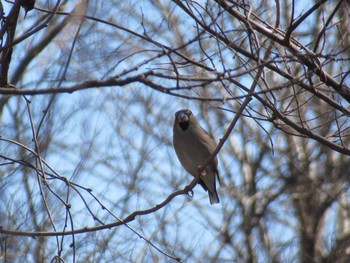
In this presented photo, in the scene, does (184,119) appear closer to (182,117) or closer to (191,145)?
(182,117)

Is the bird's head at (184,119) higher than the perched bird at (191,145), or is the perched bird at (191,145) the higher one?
the bird's head at (184,119)

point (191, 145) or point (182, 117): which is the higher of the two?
point (182, 117)

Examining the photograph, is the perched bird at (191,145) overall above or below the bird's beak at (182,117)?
below

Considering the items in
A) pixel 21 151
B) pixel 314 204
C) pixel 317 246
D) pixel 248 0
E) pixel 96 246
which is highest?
pixel 314 204

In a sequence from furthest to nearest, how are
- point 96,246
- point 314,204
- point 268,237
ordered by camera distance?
1. point 314,204
2. point 268,237
3. point 96,246

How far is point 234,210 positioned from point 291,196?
1.14 meters

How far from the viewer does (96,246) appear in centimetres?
Result: 549

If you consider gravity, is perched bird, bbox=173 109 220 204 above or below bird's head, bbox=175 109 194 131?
below

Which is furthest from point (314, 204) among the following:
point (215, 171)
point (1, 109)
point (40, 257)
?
point (40, 257)

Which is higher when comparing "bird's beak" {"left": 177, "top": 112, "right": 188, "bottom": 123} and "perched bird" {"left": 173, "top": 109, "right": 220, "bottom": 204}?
"bird's beak" {"left": 177, "top": 112, "right": 188, "bottom": 123}

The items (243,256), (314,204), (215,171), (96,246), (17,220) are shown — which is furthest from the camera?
(314,204)

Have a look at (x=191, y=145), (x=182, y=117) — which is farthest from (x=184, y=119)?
(x=191, y=145)

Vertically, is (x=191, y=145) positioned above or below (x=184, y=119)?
below

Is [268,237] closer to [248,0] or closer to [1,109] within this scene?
[1,109]
